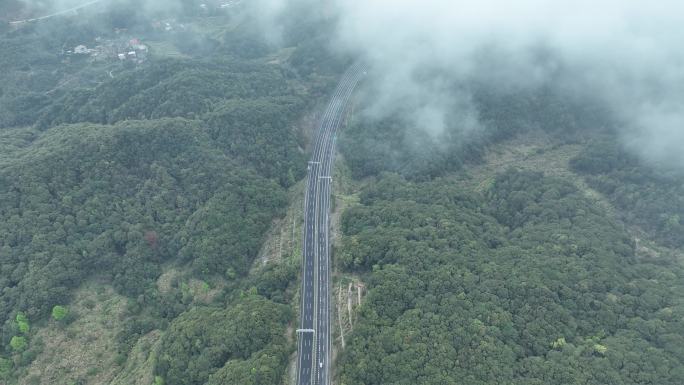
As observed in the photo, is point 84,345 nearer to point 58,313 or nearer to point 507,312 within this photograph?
point 58,313

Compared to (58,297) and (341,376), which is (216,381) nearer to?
(341,376)

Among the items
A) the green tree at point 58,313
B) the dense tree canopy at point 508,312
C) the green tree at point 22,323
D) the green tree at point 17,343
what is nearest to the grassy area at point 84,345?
the green tree at point 58,313

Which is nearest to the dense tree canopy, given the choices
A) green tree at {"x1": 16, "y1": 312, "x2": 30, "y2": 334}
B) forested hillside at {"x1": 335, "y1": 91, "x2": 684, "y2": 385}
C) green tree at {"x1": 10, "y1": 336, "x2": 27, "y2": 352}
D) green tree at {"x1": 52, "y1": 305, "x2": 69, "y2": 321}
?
forested hillside at {"x1": 335, "y1": 91, "x2": 684, "y2": 385}

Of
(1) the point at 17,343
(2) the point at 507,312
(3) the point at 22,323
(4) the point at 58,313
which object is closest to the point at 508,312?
(2) the point at 507,312

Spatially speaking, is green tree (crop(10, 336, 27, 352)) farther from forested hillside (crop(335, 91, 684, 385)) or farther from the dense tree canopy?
the dense tree canopy

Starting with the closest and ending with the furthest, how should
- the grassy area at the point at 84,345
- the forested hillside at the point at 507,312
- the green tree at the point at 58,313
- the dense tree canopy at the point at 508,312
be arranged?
the dense tree canopy at the point at 508,312 < the forested hillside at the point at 507,312 < the grassy area at the point at 84,345 < the green tree at the point at 58,313

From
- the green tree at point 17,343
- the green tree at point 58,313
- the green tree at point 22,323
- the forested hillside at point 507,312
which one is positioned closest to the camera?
the forested hillside at point 507,312

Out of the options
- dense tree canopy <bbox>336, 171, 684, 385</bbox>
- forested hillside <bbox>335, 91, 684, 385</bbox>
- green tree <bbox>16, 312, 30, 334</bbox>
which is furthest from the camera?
green tree <bbox>16, 312, 30, 334</bbox>

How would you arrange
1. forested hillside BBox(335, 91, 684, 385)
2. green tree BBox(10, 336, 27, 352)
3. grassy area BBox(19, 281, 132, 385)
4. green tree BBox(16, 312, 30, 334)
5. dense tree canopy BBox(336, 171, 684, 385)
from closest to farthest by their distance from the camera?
dense tree canopy BBox(336, 171, 684, 385) < forested hillside BBox(335, 91, 684, 385) < grassy area BBox(19, 281, 132, 385) < green tree BBox(10, 336, 27, 352) < green tree BBox(16, 312, 30, 334)

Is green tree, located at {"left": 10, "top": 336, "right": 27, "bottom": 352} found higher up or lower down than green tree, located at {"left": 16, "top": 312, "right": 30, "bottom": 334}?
lower down

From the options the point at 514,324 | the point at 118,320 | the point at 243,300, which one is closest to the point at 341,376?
the point at 243,300

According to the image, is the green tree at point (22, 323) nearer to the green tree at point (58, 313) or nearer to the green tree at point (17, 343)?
the green tree at point (17, 343)
